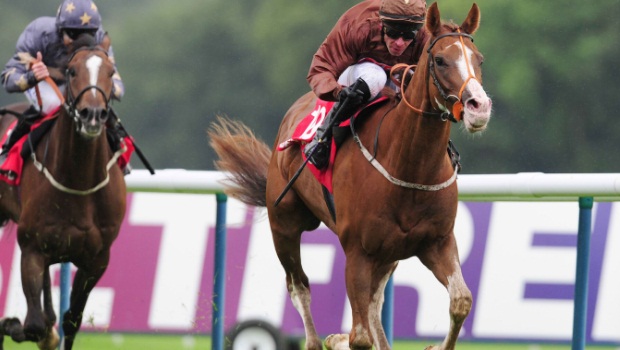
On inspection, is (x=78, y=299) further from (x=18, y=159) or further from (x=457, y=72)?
(x=457, y=72)

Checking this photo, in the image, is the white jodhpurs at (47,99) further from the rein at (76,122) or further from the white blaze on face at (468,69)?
the white blaze on face at (468,69)

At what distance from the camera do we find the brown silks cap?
6.53 m

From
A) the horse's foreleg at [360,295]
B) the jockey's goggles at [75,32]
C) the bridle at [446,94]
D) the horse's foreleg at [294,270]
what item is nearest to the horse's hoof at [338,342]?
the horse's foreleg at [360,295]

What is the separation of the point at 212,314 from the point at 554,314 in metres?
1.91

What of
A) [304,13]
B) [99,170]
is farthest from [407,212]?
[304,13]

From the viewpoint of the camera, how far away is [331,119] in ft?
22.1

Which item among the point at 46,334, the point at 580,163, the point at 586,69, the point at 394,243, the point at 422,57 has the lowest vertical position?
the point at 46,334

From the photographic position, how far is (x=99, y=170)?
764 cm

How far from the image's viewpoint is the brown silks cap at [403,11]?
21.4ft

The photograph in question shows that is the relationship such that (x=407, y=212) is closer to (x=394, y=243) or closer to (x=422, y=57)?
(x=394, y=243)

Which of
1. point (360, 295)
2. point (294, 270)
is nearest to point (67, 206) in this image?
point (294, 270)

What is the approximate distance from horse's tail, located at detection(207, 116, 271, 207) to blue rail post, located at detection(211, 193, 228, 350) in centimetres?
22

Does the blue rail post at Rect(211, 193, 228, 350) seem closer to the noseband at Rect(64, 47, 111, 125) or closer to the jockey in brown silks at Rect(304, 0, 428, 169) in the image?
the noseband at Rect(64, 47, 111, 125)

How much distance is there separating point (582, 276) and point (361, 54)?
144 cm
